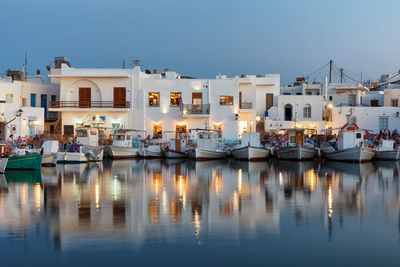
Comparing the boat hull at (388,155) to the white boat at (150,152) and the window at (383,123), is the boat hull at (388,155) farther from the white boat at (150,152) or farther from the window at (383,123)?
the white boat at (150,152)

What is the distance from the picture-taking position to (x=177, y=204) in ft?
52.4

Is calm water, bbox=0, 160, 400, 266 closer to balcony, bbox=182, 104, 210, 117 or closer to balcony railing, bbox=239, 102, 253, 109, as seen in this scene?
balcony, bbox=182, 104, 210, 117

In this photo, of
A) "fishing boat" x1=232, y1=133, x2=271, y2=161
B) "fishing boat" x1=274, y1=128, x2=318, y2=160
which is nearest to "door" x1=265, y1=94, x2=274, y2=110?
"fishing boat" x1=274, y1=128, x2=318, y2=160

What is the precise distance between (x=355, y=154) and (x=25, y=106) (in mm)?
27922

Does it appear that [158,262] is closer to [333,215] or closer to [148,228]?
[148,228]

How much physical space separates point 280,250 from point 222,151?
30445 millimetres

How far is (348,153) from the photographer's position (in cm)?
3631

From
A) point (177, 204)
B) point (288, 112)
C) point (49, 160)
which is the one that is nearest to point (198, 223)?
point (177, 204)

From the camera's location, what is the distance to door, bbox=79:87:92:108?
4481cm

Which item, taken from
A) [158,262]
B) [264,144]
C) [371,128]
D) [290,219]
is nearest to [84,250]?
[158,262]

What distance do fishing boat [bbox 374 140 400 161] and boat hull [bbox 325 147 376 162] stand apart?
1554mm

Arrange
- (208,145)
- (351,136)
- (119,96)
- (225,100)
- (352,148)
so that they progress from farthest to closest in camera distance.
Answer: (225,100)
(119,96)
(208,145)
(351,136)
(352,148)

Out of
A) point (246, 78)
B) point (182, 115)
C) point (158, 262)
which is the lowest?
point (158, 262)

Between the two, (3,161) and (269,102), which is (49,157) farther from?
(269,102)
